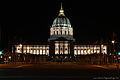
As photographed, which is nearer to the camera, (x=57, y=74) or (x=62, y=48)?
(x=57, y=74)

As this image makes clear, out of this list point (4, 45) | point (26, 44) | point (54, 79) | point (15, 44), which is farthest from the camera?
point (26, 44)

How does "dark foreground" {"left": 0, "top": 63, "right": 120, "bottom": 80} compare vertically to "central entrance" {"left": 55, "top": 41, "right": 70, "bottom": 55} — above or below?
below

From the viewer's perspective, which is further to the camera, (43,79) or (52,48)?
(52,48)

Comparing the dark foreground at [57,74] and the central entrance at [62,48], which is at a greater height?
the central entrance at [62,48]

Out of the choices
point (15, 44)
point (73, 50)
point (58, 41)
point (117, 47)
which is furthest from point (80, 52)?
point (117, 47)

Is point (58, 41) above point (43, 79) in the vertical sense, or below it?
above

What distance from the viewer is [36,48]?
602 ft

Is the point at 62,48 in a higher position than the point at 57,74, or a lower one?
higher

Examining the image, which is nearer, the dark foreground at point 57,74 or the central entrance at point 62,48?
the dark foreground at point 57,74

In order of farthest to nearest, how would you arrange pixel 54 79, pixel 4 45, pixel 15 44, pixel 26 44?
pixel 26 44, pixel 15 44, pixel 4 45, pixel 54 79

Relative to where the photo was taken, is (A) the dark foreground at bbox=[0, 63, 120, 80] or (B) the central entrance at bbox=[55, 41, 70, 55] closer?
(A) the dark foreground at bbox=[0, 63, 120, 80]

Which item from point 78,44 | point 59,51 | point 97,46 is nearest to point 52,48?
point 59,51

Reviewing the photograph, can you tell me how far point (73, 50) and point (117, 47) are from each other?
7369cm

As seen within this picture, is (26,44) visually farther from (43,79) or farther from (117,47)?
(43,79)
